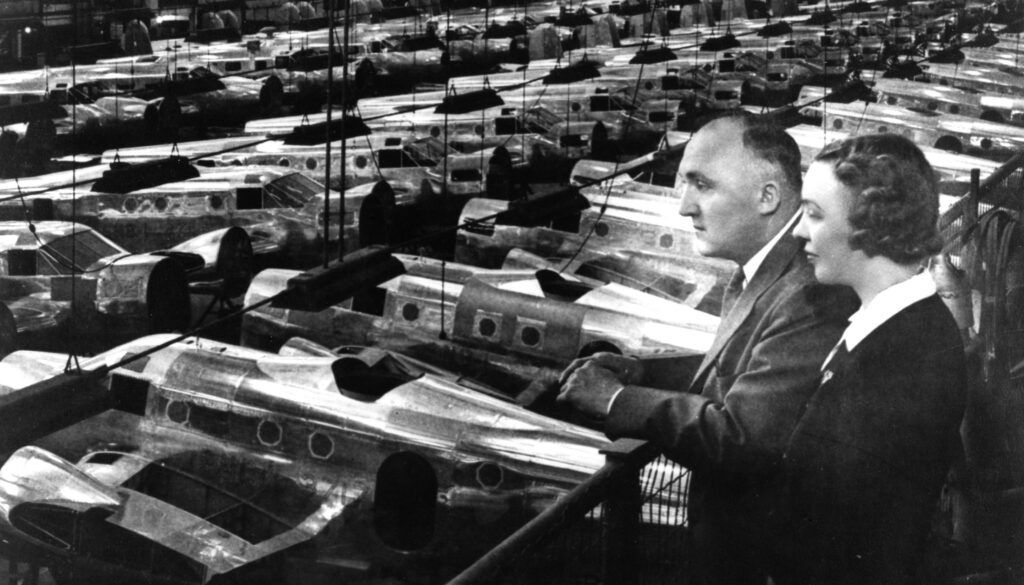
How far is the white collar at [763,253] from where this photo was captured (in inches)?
181

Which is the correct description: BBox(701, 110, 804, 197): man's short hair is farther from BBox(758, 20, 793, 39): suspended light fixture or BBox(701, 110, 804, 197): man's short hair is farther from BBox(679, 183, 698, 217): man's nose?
BBox(758, 20, 793, 39): suspended light fixture

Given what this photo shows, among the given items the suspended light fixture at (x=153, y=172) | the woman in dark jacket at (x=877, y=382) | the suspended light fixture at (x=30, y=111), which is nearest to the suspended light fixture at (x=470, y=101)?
the suspended light fixture at (x=153, y=172)

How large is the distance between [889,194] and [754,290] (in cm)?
55

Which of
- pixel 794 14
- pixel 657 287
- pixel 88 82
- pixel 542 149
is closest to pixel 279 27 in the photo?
pixel 88 82

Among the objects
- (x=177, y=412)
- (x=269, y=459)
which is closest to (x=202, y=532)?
(x=269, y=459)

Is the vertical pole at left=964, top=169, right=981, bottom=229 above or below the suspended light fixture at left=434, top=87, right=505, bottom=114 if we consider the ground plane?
above

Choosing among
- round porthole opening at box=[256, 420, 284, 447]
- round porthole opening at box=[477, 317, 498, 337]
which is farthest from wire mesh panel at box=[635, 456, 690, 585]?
round porthole opening at box=[477, 317, 498, 337]

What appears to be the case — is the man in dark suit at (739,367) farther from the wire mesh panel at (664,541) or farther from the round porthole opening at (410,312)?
the round porthole opening at (410,312)

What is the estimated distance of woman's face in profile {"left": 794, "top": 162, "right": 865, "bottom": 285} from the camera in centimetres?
427

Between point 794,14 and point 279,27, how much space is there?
41.4ft

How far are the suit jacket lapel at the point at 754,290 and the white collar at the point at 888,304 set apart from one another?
13.9 inches

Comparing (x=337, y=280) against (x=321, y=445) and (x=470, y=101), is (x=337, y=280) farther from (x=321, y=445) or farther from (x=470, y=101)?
(x=470, y=101)

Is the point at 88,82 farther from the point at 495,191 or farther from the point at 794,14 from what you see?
the point at 794,14

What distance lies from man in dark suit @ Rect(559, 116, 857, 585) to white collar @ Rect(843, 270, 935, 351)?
80 millimetres
